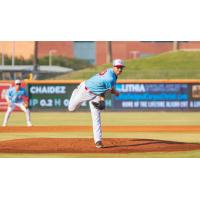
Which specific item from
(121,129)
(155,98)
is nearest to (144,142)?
(121,129)

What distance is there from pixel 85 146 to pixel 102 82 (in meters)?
1.68

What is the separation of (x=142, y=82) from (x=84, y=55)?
1571 inches

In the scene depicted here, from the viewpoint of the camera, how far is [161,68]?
45656mm

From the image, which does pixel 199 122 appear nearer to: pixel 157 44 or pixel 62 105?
pixel 62 105

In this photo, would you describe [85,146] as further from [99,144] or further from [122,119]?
[122,119]

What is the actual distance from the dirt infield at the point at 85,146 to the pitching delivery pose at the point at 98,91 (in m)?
0.46

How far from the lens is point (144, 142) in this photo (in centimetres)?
1563

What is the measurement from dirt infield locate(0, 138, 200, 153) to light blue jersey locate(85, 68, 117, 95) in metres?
1.28

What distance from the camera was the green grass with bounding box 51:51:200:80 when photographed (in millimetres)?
39994

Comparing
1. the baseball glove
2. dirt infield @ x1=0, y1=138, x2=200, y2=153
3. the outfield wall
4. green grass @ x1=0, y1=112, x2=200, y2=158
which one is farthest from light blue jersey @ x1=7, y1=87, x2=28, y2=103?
the outfield wall

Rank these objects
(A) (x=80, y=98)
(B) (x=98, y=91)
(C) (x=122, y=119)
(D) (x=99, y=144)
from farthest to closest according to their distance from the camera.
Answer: (C) (x=122, y=119), (D) (x=99, y=144), (A) (x=80, y=98), (B) (x=98, y=91)

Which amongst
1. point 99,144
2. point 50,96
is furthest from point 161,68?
point 99,144

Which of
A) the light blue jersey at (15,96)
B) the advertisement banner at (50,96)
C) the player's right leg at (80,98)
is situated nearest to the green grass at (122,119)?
the advertisement banner at (50,96)

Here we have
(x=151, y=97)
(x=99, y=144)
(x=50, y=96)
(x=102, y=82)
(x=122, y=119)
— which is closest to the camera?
(x=102, y=82)
